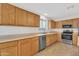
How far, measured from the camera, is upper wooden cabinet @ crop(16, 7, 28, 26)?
10.3 ft

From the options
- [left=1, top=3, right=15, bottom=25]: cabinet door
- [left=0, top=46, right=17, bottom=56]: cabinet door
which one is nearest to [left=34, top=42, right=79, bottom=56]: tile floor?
[left=0, top=46, right=17, bottom=56]: cabinet door

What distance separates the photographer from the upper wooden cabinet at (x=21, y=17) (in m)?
3.13

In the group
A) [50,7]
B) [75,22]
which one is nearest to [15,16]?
[50,7]

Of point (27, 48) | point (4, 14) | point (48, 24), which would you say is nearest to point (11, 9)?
point (4, 14)

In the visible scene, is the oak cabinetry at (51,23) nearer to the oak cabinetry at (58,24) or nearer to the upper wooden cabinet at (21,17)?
the oak cabinetry at (58,24)

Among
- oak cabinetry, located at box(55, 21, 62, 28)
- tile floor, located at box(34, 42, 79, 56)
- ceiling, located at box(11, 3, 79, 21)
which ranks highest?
ceiling, located at box(11, 3, 79, 21)

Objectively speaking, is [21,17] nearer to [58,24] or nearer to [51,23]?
[51,23]

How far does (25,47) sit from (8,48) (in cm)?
84

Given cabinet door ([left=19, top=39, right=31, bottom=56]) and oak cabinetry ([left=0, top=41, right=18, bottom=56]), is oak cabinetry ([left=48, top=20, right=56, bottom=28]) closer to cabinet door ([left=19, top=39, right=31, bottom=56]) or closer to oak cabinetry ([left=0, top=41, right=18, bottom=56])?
cabinet door ([left=19, top=39, right=31, bottom=56])

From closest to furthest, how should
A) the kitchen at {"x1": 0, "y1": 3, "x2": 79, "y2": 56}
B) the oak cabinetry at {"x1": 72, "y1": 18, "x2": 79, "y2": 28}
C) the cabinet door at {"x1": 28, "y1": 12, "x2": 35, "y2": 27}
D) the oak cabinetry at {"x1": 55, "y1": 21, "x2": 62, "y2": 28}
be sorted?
1. the kitchen at {"x1": 0, "y1": 3, "x2": 79, "y2": 56}
2. the cabinet door at {"x1": 28, "y1": 12, "x2": 35, "y2": 27}
3. the oak cabinetry at {"x1": 72, "y1": 18, "x2": 79, "y2": 28}
4. the oak cabinetry at {"x1": 55, "y1": 21, "x2": 62, "y2": 28}

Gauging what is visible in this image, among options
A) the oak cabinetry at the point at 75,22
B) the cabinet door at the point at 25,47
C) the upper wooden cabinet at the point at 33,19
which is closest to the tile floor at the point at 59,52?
the cabinet door at the point at 25,47

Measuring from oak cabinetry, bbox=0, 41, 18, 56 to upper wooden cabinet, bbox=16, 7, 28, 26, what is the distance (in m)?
0.92

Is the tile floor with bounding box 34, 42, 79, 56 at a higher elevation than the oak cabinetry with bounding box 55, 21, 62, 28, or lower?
lower

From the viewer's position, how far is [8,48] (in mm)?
2293
